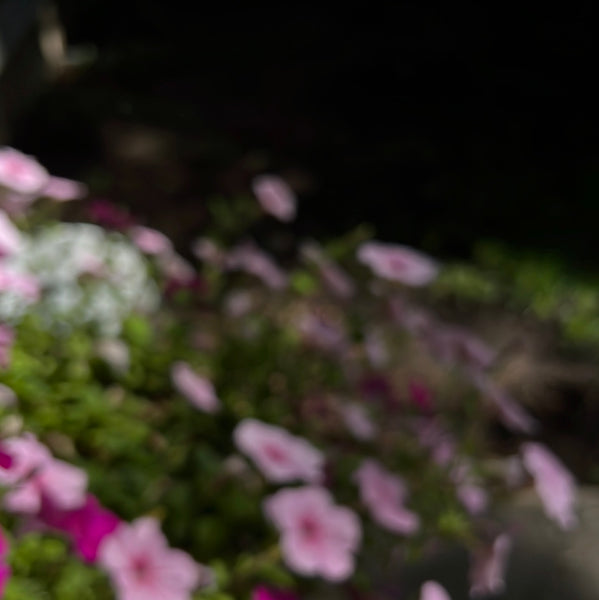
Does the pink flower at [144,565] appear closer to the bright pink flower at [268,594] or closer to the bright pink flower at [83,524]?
the bright pink flower at [83,524]

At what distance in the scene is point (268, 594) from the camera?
5.57 feet

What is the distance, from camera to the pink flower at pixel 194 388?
1.87 metres

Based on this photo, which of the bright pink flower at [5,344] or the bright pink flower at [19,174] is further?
the bright pink flower at [19,174]

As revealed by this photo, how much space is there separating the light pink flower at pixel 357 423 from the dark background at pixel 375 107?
1.94 m

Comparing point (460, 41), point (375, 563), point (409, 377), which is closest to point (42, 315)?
point (375, 563)

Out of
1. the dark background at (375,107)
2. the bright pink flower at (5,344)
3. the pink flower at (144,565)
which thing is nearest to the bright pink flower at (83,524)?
the pink flower at (144,565)

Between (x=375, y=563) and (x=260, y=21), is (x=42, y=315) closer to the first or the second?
(x=375, y=563)

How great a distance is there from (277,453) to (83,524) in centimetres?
30

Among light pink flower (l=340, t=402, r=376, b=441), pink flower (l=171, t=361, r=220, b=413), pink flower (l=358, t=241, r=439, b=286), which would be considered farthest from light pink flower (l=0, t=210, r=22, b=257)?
light pink flower (l=340, t=402, r=376, b=441)

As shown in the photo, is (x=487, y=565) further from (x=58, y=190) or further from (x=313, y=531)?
(x=58, y=190)

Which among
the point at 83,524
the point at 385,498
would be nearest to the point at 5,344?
the point at 83,524

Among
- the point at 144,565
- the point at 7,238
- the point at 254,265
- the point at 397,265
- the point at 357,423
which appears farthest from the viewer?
the point at 254,265

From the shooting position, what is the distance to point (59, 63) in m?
5.04

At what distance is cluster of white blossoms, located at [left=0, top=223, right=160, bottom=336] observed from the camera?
2.01m
